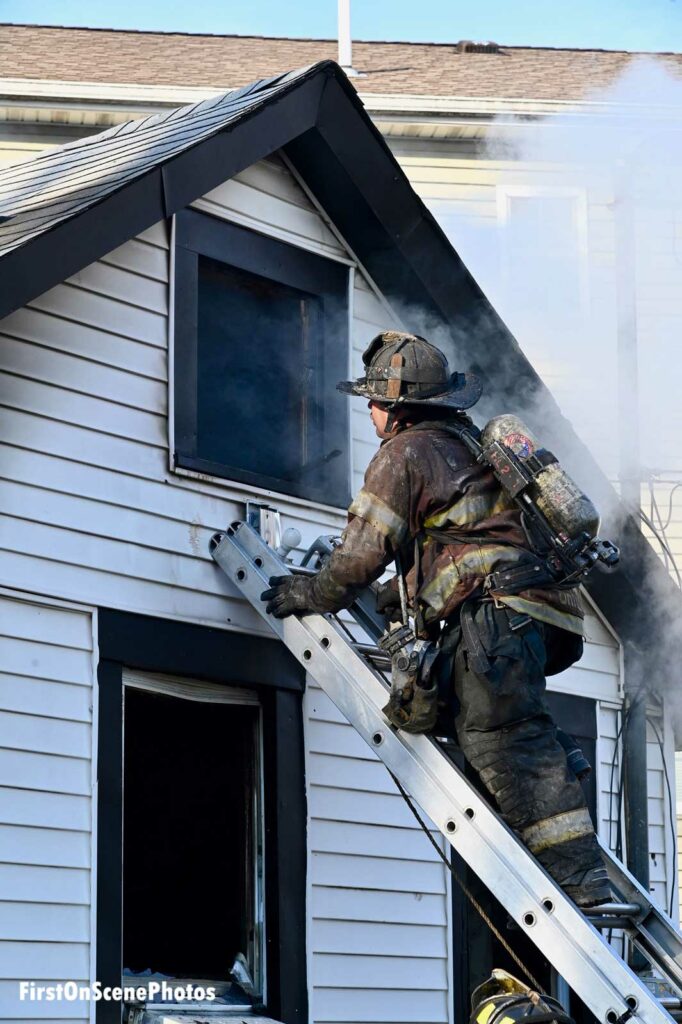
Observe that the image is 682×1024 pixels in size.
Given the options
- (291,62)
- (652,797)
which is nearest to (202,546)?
(652,797)

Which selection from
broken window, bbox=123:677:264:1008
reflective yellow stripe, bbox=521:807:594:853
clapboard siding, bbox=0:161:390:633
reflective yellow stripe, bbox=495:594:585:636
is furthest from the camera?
broken window, bbox=123:677:264:1008

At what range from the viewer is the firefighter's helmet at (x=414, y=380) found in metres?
6.76

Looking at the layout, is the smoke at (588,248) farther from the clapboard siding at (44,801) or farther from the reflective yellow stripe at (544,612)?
the clapboard siding at (44,801)

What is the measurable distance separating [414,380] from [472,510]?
2.08 ft

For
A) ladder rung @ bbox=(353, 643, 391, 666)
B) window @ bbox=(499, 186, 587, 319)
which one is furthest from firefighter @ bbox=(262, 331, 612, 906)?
window @ bbox=(499, 186, 587, 319)

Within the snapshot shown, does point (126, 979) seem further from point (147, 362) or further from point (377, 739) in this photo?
point (147, 362)

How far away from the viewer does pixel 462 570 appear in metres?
6.40

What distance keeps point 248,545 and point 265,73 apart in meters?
10.8

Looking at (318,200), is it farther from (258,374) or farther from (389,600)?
(389,600)

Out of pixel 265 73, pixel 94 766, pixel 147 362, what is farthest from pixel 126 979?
pixel 265 73

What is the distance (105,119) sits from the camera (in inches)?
625

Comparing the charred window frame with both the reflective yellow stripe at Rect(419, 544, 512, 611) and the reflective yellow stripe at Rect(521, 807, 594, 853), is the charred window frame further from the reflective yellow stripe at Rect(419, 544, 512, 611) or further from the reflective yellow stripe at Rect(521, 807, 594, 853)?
the reflective yellow stripe at Rect(521, 807, 594, 853)

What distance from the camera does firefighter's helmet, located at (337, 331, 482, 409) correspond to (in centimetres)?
676

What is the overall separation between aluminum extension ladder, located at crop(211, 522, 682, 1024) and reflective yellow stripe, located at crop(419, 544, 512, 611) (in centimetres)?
43
